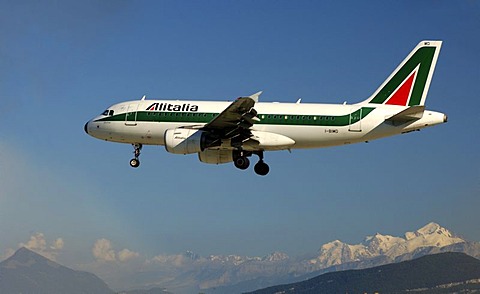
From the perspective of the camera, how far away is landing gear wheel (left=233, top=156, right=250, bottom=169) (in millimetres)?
60625

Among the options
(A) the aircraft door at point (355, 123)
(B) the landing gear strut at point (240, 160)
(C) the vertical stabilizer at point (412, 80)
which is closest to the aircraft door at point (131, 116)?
(B) the landing gear strut at point (240, 160)

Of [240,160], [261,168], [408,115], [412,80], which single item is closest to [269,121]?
[240,160]

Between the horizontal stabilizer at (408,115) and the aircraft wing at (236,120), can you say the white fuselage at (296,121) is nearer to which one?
the horizontal stabilizer at (408,115)

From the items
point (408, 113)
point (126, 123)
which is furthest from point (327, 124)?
point (126, 123)

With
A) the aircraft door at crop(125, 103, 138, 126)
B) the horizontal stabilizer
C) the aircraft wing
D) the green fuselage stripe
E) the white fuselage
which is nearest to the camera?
the aircraft wing

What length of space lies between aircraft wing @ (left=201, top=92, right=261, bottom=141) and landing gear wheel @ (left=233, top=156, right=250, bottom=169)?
6.53ft

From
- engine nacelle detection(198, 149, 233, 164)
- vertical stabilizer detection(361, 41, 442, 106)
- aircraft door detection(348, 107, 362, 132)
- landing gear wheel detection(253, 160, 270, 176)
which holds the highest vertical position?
vertical stabilizer detection(361, 41, 442, 106)

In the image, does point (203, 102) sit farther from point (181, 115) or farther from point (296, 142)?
point (296, 142)

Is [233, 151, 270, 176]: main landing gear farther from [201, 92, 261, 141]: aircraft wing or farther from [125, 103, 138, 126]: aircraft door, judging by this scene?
[125, 103, 138, 126]: aircraft door

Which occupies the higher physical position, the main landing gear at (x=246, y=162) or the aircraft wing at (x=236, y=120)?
the aircraft wing at (x=236, y=120)

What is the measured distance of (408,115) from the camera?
57344 millimetres

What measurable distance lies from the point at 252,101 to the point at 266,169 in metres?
10.3

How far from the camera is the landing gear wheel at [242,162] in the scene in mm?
60625

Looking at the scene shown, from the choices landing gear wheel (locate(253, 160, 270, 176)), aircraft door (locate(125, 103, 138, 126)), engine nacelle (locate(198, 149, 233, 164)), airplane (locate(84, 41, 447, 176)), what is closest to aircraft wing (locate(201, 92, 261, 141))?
airplane (locate(84, 41, 447, 176))
